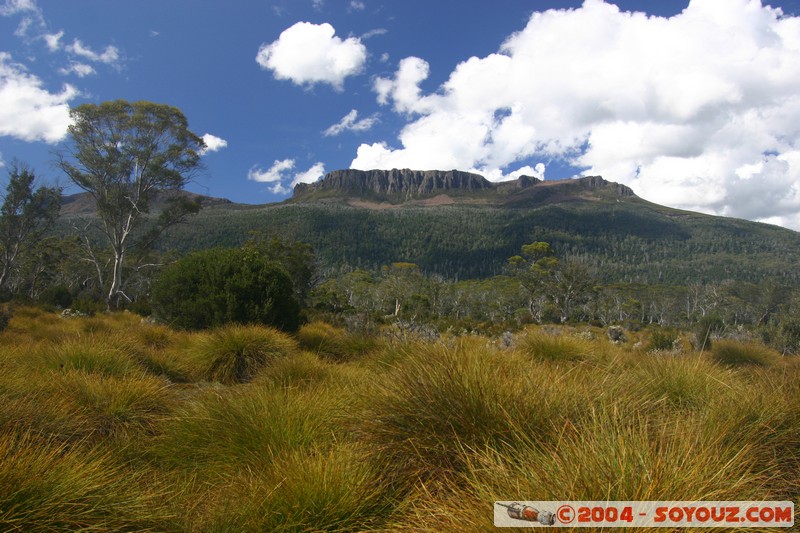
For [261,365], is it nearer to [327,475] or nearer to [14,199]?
[327,475]

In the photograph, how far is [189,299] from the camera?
34.5 feet

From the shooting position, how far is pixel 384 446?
2980mm

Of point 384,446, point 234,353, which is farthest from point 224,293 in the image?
point 384,446

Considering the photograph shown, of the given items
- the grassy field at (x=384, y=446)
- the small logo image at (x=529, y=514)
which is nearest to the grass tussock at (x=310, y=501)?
the grassy field at (x=384, y=446)

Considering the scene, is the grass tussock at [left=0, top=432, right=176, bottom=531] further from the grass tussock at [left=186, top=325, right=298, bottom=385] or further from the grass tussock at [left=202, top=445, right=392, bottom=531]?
the grass tussock at [left=186, top=325, right=298, bottom=385]

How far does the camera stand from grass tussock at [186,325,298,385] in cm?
698

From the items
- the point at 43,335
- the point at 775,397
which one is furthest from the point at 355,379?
the point at 43,335

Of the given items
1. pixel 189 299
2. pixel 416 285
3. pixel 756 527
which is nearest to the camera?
pixel 756 527

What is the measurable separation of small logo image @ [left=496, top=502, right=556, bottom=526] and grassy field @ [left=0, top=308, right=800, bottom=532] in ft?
0.38

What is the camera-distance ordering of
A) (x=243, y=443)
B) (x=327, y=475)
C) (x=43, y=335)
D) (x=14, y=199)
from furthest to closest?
(x=14, y=199) < (x=43, y=335) < (x=243, y=443) < (x=327, y=475)

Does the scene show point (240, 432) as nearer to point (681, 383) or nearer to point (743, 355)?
point (681, 383)

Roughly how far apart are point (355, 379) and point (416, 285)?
156 feet

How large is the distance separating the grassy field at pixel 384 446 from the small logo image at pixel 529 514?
11 cm

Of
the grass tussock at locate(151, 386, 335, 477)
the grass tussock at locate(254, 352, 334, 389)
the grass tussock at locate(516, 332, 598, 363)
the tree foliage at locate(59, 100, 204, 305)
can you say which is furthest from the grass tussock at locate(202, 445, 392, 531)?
the tree foliage at locate(59, 100, 204, 305)
